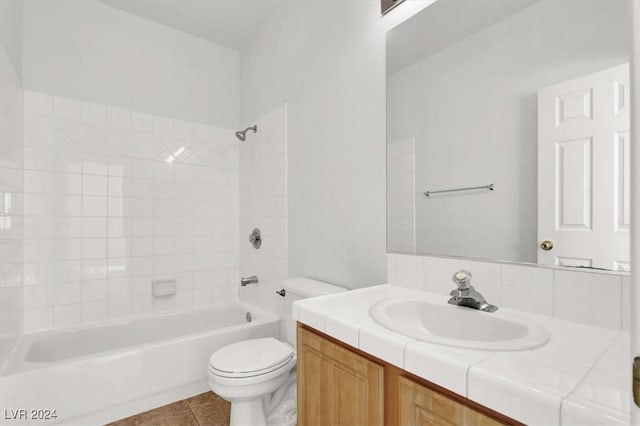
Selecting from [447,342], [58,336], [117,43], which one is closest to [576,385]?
[447,342]

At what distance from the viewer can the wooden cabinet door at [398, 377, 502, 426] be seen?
64 centimetres

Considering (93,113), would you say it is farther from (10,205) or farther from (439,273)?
(439,273)

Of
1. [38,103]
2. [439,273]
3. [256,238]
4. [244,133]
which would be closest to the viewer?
[439,273]

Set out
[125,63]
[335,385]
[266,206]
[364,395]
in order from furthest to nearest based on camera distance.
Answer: [266,206]
[125,63]
[335,385]
[364,395]

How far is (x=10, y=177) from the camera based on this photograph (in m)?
1.76

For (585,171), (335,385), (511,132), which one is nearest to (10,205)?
(335,385)

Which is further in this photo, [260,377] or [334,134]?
[334,134]

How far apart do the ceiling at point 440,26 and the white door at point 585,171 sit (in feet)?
1.18

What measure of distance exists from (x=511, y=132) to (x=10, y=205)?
241 cm

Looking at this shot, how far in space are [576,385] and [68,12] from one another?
312cm

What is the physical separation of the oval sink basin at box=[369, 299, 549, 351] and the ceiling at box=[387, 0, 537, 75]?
997mm

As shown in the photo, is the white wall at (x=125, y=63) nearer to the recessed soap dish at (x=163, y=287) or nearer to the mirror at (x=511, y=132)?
the recessed soap dish at (x=163, y=287)

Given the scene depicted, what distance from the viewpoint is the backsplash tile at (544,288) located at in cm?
86

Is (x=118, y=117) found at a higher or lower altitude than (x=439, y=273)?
higher
